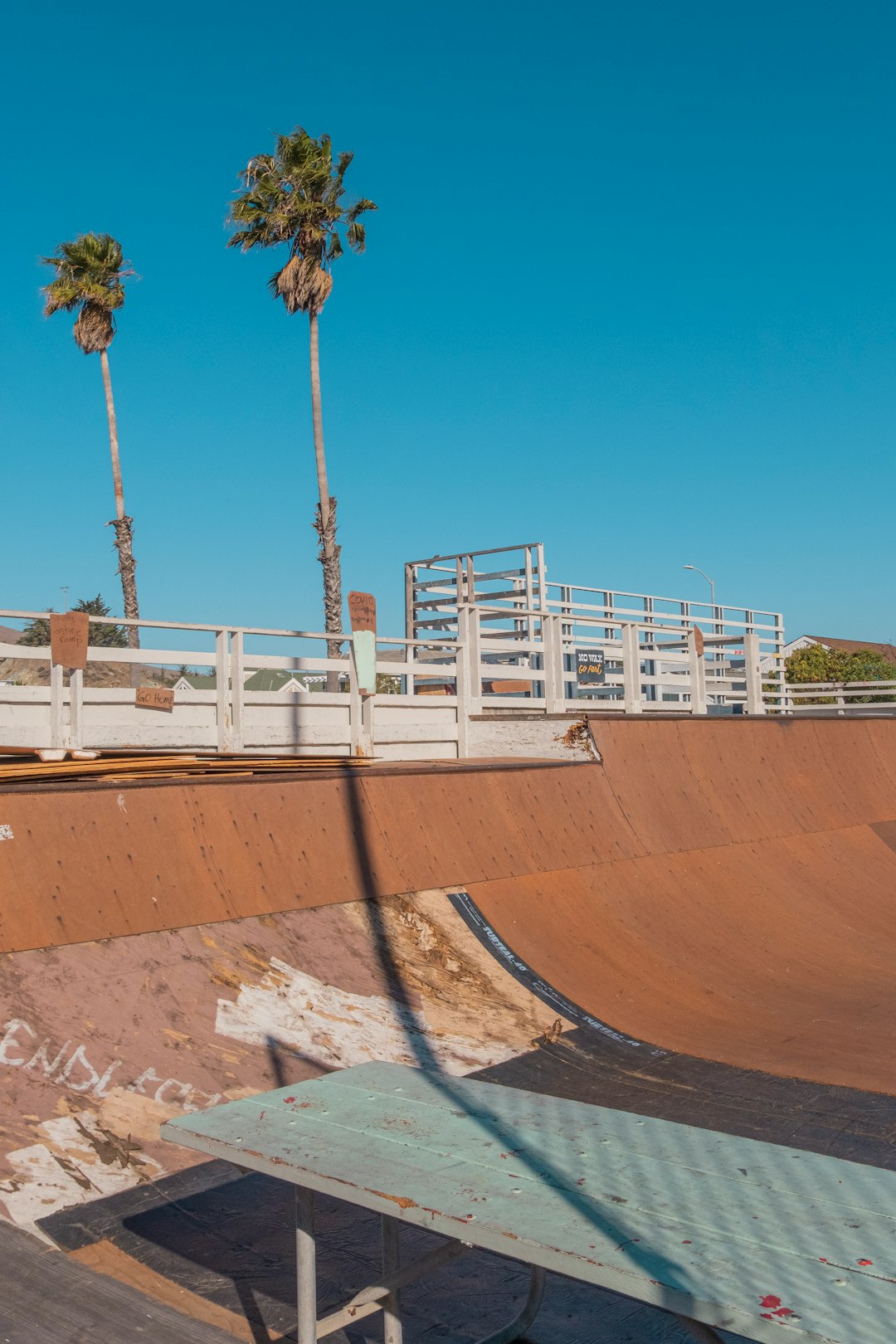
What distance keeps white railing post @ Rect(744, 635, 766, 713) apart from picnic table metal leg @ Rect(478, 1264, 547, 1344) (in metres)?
14.9

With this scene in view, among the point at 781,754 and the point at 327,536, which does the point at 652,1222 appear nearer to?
the point at 781,754

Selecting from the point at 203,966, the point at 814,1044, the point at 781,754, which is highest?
the point at 781,754

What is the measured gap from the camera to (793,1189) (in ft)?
7.79

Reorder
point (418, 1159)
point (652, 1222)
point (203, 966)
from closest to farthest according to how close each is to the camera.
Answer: point (652, 1222) → point (418, 1159) → point (203, 966)

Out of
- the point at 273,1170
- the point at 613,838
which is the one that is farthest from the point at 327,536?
the point at 273,1170

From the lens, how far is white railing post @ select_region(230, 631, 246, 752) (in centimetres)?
984

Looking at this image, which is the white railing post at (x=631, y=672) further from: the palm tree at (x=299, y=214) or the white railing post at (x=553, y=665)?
the palm tree at (x=299, y=214)

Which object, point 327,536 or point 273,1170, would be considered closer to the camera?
point 273,1170

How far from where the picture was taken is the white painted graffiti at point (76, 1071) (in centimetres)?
428

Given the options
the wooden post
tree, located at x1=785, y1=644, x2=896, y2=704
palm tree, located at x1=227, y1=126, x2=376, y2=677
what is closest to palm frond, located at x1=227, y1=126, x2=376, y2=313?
palm tree, located at x1=227, y1=126, x2=376, y2=677

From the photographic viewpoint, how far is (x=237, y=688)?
32.5ft

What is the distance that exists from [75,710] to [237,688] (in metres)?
1.43

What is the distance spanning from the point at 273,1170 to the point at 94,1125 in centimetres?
177

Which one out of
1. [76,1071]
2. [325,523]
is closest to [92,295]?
[325,523]
